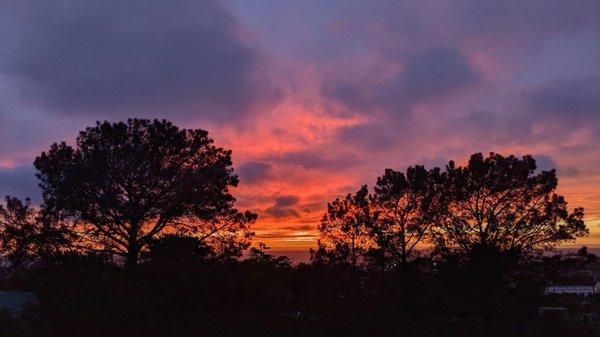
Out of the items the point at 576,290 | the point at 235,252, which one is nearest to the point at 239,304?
the point at 235,252

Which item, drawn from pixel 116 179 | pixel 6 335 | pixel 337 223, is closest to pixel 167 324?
pixel 6 335

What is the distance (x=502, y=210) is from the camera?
117ft

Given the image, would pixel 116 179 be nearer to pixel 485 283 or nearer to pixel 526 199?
pixel 485 283

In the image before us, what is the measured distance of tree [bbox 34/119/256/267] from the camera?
29781 millimetres

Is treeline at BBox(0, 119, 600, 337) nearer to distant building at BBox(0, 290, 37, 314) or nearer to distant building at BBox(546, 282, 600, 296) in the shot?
distant building at BBox(0, 290, 37, 314)

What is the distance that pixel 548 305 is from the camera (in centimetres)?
3297

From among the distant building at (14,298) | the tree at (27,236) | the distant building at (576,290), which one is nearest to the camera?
the tree at (27,236)

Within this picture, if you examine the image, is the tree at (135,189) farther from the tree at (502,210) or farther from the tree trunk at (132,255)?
the tree at (502,210)

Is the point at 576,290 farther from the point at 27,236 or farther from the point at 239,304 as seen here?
the point at 27,236

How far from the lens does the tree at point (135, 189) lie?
29.8 metres

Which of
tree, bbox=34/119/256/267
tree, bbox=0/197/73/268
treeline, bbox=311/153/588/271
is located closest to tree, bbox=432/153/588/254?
treeline, bbox=311/153/588/271

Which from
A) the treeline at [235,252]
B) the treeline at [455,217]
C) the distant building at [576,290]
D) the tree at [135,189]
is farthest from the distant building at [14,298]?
the distant building at [576,290]

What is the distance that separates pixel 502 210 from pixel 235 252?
663 inches

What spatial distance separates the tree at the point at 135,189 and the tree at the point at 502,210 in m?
13.2
